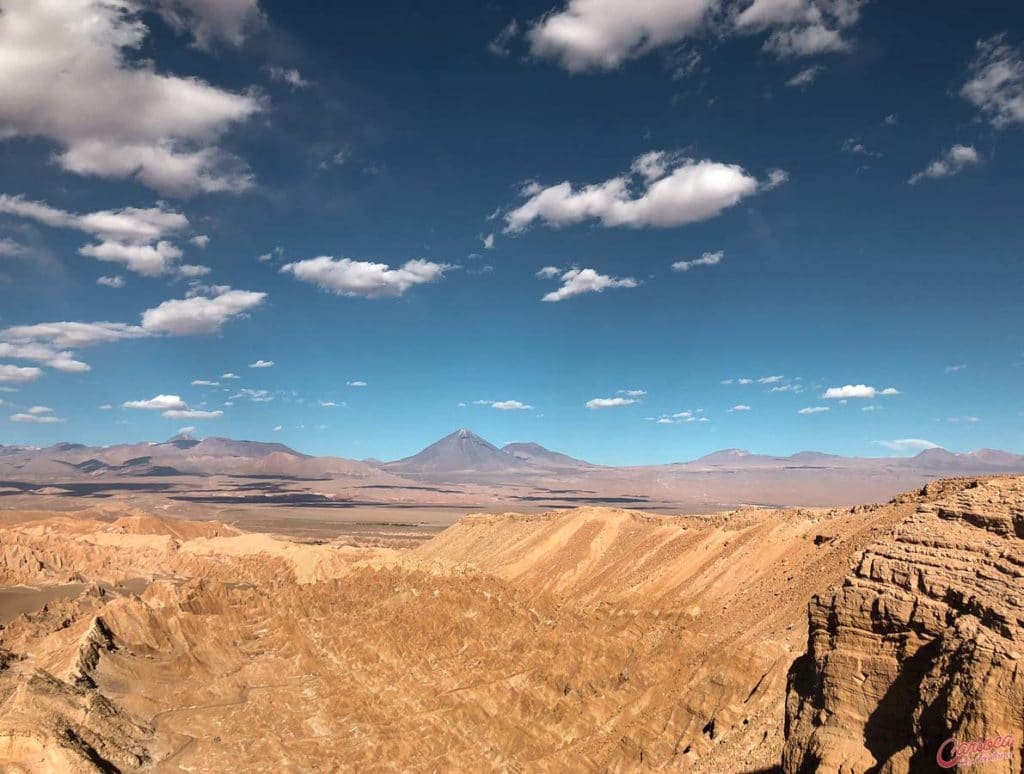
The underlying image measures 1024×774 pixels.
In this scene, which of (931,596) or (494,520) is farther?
(494,520)

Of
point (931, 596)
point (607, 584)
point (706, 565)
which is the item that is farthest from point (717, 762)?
point (607, 584)

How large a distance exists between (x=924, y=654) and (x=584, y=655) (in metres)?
19.1

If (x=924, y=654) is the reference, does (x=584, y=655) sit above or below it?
below

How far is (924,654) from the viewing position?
943 centimetres

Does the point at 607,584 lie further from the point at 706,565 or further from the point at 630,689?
the point at 630,689

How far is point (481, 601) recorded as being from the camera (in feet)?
121

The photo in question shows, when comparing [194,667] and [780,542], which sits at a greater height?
[780,542]

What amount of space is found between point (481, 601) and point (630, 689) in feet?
49.5

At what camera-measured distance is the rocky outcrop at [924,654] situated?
25.6ft

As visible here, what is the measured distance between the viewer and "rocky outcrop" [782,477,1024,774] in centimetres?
780

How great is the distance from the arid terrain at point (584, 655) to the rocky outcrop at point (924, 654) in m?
0.04

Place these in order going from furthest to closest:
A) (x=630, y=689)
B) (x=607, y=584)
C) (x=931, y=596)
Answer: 1. (x=607, y=584)
2. (x=630, y=689)
3. (x=931, y=596)

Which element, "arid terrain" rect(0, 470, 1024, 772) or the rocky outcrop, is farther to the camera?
"arid terrain" rect(0, 470, 1024, 772)

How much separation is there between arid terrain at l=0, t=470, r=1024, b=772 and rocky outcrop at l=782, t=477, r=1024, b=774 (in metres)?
0.04
